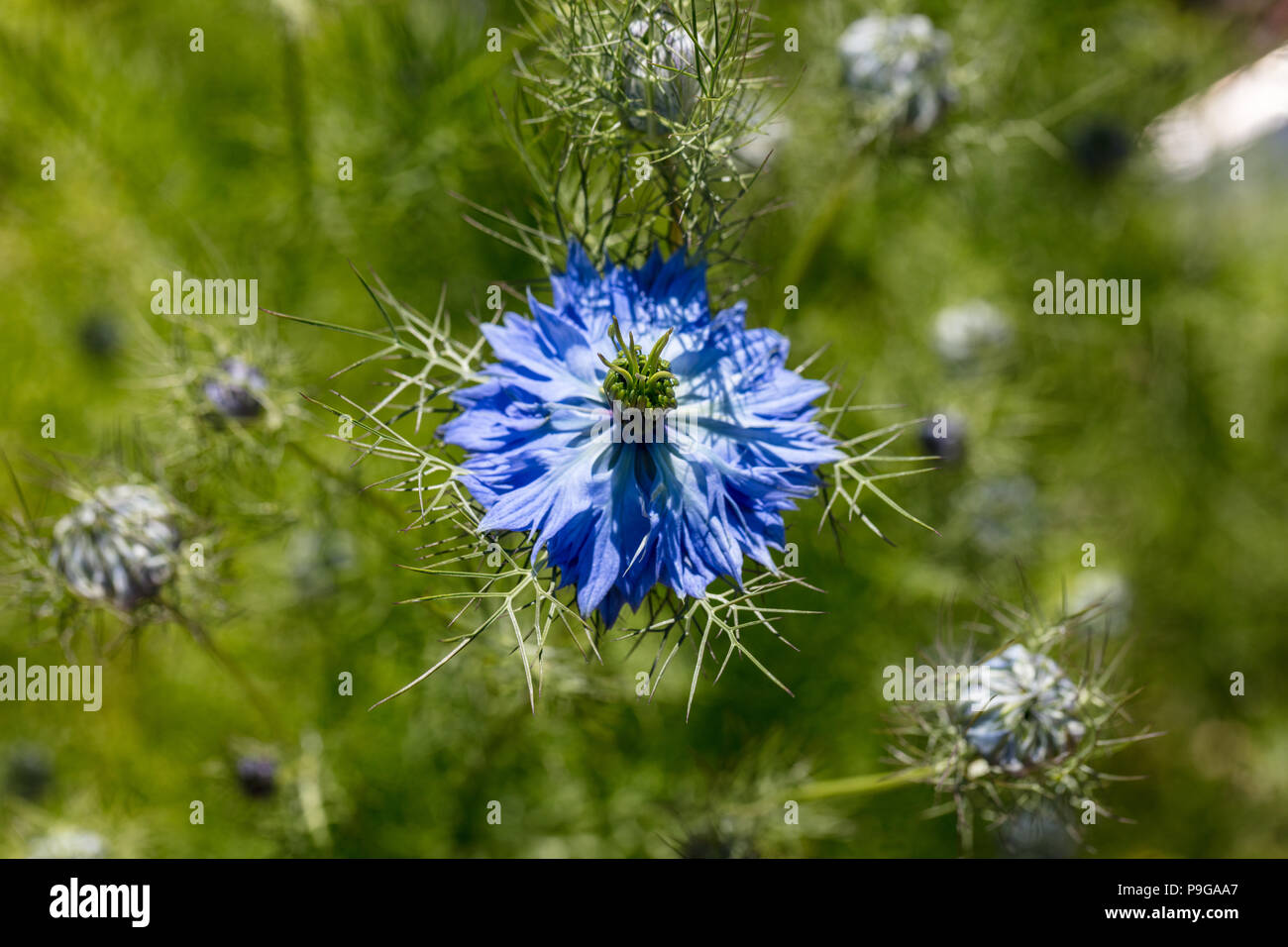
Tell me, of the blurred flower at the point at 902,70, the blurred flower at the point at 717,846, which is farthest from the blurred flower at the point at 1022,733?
the blurred flower at the point at 902,70

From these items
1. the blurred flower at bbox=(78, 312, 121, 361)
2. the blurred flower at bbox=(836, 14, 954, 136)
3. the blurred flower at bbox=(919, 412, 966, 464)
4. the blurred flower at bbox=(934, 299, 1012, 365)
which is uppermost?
the blurred flower at bbox=(836, 14, 954, 136)

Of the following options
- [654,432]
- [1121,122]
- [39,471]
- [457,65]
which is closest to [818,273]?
[1121,122]

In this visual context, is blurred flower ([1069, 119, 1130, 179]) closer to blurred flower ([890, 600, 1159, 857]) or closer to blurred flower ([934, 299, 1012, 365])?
blurred flower ([934, 299, 1012, 365])

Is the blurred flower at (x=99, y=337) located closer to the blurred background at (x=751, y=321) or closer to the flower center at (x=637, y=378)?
the blurred background at (x=751, y=321)

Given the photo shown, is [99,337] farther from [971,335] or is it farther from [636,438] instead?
[971,335]

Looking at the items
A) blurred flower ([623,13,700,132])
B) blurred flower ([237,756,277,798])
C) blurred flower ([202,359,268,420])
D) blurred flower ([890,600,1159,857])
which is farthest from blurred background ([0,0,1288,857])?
blurred flower ([623,13,700,132])

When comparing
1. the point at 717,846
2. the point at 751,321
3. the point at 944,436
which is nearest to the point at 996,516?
the point at 944,436
